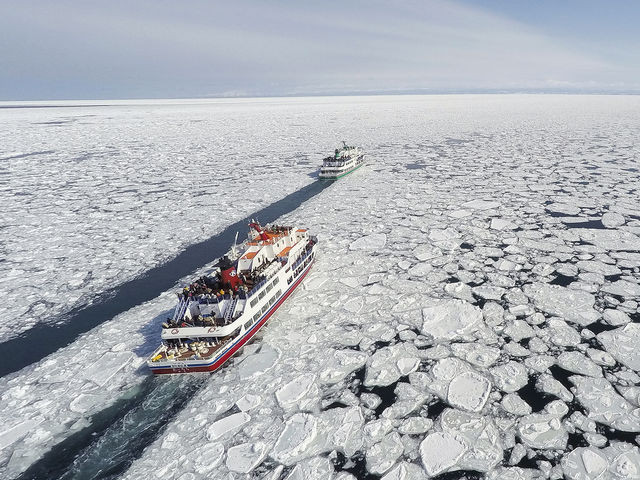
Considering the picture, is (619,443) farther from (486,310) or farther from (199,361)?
(199,361)

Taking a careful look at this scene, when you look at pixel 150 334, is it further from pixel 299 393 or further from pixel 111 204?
pixel 111 204

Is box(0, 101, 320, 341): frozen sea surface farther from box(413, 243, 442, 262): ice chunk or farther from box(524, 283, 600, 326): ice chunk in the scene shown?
box(524, 283, 600, 326): ice chunk

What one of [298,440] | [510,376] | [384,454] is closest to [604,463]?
[510,376]

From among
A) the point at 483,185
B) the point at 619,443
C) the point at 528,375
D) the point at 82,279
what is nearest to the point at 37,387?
the point at 82,279

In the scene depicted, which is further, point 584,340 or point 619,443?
point 584,340

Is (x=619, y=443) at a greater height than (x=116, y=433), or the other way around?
(x=619, y=443)

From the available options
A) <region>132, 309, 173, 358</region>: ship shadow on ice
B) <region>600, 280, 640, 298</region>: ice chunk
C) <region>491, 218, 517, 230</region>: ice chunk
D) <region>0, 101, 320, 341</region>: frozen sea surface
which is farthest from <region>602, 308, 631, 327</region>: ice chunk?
<region>0, 101, 320, 341</region>: frozen sea surface
